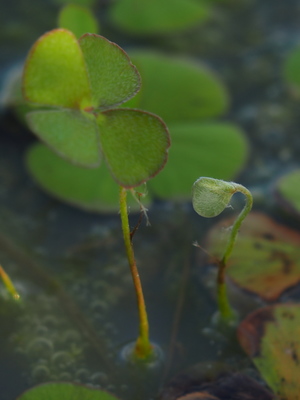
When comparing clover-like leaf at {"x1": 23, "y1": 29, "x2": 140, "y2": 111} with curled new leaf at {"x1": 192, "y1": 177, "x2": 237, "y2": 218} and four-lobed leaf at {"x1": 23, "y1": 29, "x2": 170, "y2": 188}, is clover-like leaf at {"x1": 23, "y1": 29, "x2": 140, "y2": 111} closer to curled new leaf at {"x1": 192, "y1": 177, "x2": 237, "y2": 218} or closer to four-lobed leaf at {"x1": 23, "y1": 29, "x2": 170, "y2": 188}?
four-lobed leaf at {"x1": 23, "y1": 29, "x2": 170, "y2": 188}

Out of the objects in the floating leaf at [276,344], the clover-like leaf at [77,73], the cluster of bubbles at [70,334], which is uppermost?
the clover-like leaf at [77,73]

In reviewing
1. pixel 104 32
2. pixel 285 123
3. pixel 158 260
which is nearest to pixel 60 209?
pixel 158 260

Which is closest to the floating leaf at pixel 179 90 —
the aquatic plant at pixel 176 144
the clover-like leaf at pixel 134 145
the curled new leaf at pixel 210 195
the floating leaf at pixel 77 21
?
the aquatic plant at pixel 176 144

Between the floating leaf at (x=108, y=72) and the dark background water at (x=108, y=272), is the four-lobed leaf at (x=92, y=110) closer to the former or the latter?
the floating leaf at (x=108, y=72)

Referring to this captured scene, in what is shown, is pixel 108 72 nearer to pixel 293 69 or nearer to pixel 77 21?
pixel 77 21

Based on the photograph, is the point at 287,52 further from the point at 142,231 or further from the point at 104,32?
the point at 142,231

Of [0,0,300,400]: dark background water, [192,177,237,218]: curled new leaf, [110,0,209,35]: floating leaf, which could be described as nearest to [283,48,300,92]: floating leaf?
[0,0,300,400]: dark background water

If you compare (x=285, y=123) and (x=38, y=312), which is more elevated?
(x=285, y=123)

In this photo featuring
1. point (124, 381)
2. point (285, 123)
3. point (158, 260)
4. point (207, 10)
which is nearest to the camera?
point (124, 381)
